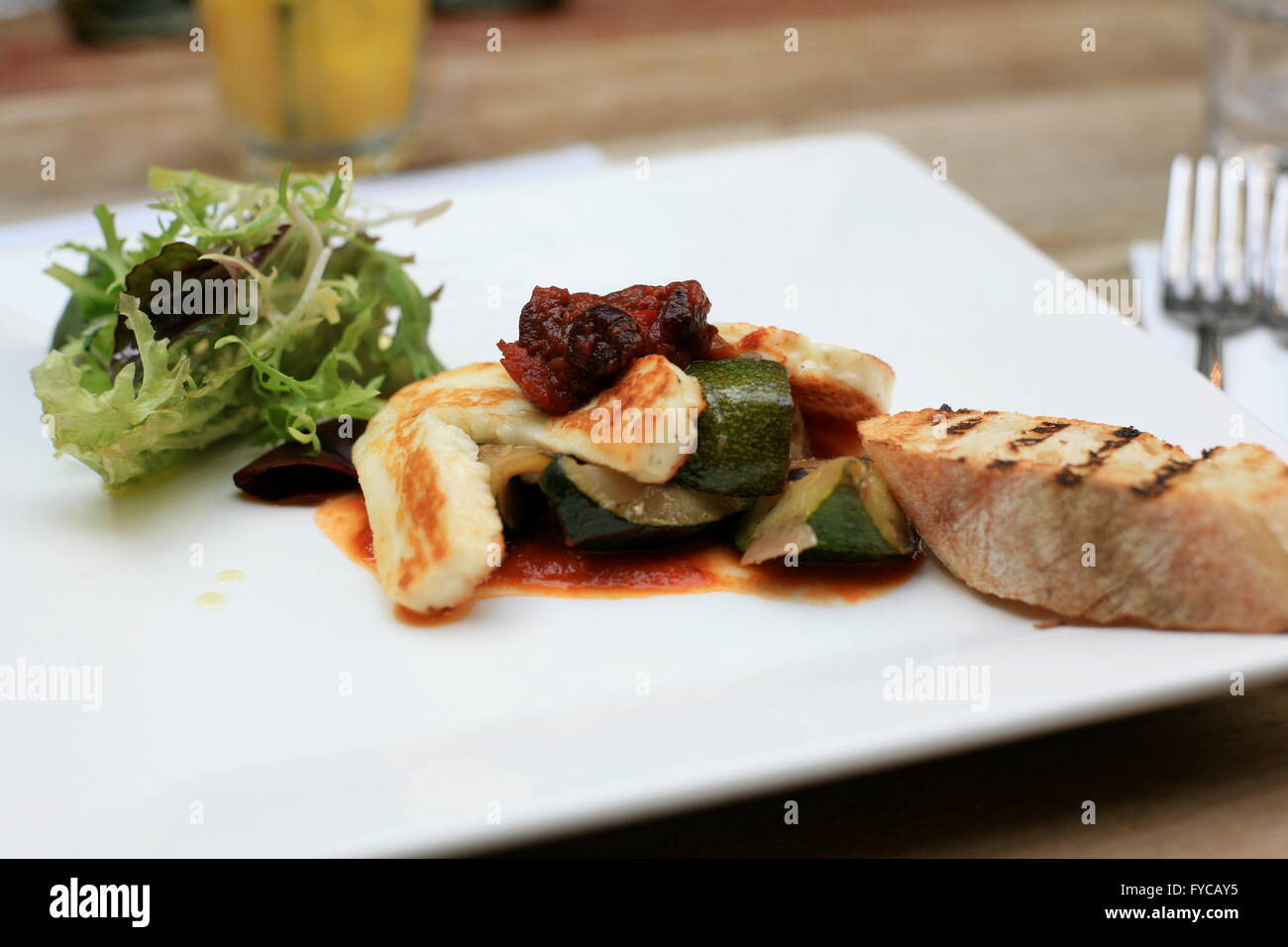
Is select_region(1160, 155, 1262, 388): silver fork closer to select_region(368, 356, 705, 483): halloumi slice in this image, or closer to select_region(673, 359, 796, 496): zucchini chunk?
select_region(673, 359, 796, 496): zucchini chunk

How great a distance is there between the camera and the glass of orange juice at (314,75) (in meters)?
4.56

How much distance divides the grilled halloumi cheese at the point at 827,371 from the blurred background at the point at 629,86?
1844 mm

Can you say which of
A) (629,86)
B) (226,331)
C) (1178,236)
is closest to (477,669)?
(226,331)

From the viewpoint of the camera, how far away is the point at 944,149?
5.42m

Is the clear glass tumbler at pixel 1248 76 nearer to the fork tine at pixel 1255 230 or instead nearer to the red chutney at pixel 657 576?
the fork tine at pixel 1255 230

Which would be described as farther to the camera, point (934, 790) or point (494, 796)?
point (934, 790)

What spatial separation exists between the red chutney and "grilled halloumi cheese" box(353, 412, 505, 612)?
0.06m

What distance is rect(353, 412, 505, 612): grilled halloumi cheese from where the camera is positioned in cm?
234

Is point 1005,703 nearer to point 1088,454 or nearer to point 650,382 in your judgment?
point 1088,454

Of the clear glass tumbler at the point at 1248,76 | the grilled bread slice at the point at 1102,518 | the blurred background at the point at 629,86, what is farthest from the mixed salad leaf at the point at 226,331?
the clear glass tumbler at the point at 1248,76

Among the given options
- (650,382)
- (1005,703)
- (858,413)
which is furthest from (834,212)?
(1005,703)

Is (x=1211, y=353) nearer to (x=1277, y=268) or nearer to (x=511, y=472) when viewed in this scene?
(x=1277, y=268)

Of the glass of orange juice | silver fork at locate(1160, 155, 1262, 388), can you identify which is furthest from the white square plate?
the glass of orange juice

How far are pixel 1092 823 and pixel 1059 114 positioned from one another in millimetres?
4437
